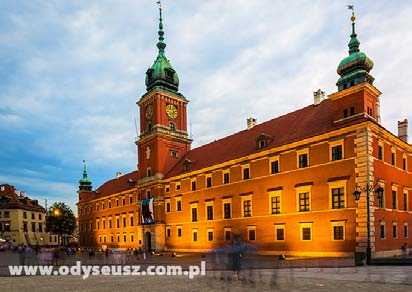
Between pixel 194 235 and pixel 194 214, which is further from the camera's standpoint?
pixel 194 214

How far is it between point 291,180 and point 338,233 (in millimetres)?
6133

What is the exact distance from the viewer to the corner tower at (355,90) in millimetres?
26128

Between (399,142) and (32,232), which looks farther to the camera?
(32,232)

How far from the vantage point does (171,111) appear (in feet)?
165

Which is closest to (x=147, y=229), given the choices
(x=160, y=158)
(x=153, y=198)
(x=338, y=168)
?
(x=153, y=198)

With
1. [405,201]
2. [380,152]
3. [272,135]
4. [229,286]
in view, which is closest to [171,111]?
[272,135]

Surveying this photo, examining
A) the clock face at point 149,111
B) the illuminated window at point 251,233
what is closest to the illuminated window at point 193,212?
the illuminated window at point 251,233

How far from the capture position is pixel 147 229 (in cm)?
4788

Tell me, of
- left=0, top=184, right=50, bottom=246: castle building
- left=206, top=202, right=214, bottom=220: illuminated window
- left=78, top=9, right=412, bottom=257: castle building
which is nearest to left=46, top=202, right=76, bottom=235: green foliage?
left=0, top=184, right=50, bottom=246: castle building

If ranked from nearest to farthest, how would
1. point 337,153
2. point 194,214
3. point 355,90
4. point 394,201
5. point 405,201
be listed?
point 355,90
point 337,153
point 394,201
point 405,201
point 194,214

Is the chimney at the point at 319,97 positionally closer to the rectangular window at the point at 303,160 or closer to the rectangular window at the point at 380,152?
the rectangular window at the point at 303,160

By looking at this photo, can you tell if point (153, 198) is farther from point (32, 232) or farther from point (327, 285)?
point (32, 232)

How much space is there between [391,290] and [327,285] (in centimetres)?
214

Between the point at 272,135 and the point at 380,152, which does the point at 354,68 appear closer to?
the point at 380,152
